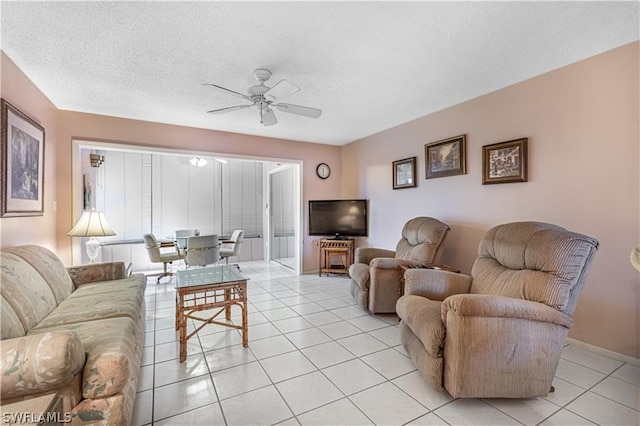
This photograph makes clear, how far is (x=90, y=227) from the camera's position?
10.0 feet

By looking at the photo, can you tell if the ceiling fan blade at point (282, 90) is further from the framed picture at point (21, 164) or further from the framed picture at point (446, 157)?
the framed picture at point (21, 164)

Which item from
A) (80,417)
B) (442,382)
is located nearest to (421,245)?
(442,382)

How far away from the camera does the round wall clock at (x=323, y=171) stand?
527 cm

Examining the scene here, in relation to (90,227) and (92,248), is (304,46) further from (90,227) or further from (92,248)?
(92,248)

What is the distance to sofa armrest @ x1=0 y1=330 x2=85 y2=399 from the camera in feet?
3.86

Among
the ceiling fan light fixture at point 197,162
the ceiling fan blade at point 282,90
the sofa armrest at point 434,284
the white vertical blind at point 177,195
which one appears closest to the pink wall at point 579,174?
the sofa armrest at point 434,284

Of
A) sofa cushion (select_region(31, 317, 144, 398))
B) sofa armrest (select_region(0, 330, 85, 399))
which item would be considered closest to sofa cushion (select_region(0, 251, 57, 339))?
sofa cushion (select_region(31, 317, 144, 398))

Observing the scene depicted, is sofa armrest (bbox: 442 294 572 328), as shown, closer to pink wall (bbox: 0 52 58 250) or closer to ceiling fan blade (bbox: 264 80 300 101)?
ceiling fan blade (bbox: 264 80 300 101)

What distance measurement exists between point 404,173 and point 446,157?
0.72m

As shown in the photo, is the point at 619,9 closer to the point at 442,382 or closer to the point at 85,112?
the point at 442,382

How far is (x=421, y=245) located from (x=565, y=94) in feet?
6.12

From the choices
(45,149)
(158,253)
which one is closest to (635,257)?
(45,149)

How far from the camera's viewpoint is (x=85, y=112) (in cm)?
352

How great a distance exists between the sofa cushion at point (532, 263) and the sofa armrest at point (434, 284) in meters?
0.10
